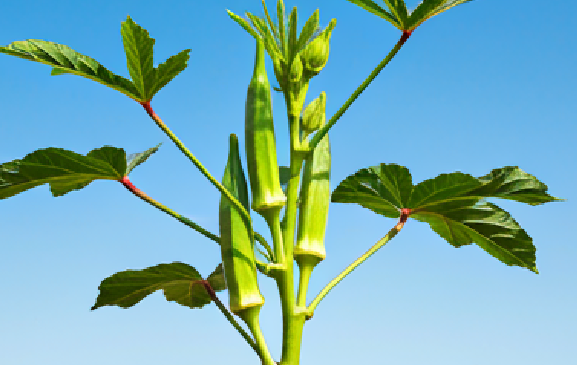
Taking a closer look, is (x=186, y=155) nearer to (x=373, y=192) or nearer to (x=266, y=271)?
(x=266, y=271)

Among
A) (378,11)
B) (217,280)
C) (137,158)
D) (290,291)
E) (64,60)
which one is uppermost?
(378,11)

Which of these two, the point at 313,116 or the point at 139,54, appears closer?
the point at 139,54

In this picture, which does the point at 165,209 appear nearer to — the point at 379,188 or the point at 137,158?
the point at 137,158

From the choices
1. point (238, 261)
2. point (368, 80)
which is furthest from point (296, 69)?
point (238, 261)

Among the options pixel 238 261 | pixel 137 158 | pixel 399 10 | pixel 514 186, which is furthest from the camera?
pixel 137 158

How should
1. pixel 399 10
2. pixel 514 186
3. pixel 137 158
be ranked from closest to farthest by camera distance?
pixel 399 10 < pixel 514 186 < pixel 137 158

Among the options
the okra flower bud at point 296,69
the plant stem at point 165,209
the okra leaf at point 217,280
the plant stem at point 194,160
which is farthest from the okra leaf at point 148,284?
the okra flower bud at point 296,69
